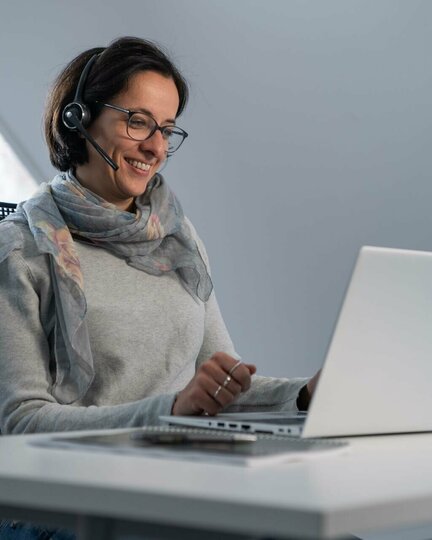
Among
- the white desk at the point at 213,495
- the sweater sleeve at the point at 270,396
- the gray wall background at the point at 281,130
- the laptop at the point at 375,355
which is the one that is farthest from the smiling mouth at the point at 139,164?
the gray wall background at the point at 281,130

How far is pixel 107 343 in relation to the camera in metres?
1.71

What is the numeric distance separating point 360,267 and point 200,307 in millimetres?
927

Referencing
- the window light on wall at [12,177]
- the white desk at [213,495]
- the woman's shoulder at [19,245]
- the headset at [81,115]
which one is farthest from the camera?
the window light on wall at [12,177]

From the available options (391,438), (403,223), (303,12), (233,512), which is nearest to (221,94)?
(303,12)

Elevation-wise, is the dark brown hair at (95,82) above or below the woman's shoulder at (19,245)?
above

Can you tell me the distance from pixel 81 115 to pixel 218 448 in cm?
107

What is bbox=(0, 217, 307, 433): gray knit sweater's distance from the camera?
5.08 feet

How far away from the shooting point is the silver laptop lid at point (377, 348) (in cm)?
101

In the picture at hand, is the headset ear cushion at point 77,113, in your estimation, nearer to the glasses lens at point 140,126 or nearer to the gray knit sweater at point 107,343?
the glasses lens at point 140,126

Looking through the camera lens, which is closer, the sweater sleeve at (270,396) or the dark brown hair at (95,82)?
the sweater sleeve at (270,396)

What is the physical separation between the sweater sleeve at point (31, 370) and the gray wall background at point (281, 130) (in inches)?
71.4

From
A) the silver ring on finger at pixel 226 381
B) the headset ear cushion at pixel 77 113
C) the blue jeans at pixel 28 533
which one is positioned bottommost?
the blue jeans at pixel 28 533

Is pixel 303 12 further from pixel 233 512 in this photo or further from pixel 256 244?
pixel 233 512

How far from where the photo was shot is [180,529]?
0.74 metres
